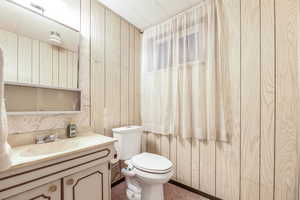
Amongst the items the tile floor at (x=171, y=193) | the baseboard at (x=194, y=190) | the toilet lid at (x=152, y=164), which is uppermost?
the toilet lid at (x=152, y=164)

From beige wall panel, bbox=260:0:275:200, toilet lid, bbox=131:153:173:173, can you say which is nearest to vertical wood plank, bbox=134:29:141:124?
toilet lid, bbox=131:153:173:173

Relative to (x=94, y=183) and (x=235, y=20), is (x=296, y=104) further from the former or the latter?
(x=94, y=183)

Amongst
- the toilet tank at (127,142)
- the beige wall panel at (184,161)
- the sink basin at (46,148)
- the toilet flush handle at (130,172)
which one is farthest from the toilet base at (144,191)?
the sink basin at (46,148)

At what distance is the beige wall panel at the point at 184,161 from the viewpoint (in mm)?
1605

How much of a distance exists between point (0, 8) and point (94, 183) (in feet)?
5.12

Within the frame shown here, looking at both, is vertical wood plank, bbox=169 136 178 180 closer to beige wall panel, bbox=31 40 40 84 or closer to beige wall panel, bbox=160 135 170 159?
beige wall panel, bbox=160 135 170 159

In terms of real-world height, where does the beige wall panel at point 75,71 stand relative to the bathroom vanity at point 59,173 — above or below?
above

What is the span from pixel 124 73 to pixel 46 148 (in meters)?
1.26

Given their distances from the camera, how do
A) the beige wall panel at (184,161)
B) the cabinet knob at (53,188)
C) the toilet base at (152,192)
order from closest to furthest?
the cabinet knob at (53,188) < the toilet base at (152,192) < the beige wall panel at (184,161)

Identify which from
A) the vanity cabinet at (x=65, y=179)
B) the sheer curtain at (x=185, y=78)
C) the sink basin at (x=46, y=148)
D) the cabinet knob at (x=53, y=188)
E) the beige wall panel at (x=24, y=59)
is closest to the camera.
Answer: the vanity cabinet at (x=65, y=179)

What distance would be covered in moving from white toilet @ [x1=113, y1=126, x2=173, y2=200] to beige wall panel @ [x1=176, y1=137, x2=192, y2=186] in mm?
393

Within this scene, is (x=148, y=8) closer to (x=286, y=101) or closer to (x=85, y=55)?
(x=85, y=55)

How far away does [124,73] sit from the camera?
1.86 m

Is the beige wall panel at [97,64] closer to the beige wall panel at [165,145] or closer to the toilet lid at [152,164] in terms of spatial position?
the toilet lid at [152,164]
